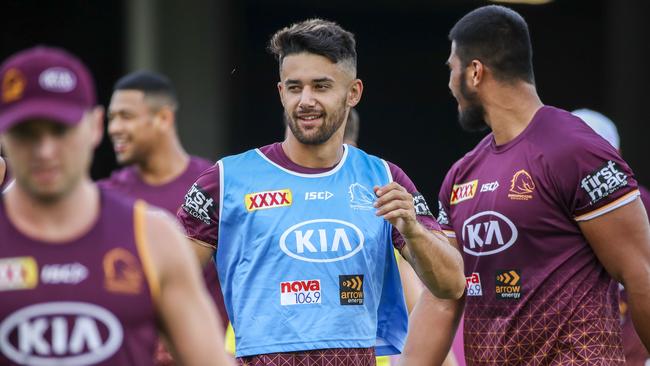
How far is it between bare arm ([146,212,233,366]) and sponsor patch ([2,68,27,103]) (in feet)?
1.84

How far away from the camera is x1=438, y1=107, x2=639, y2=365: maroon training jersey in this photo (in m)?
5.95

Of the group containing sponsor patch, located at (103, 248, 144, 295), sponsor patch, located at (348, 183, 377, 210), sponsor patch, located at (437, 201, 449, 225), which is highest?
sponsor patch, located at (103, 248, 144, 295)

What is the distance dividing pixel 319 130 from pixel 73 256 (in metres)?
2.07

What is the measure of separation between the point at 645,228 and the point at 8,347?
9.60ft

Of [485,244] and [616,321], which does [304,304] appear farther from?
[616,321]

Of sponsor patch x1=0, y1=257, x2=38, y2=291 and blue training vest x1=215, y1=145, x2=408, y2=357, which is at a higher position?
sponsor patch x1=0, y1=257, x2=38, y2=291

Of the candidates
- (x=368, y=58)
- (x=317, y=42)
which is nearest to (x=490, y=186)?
(x=317, y=42)

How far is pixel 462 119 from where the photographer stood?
6688mm

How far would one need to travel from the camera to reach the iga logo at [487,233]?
6176mm

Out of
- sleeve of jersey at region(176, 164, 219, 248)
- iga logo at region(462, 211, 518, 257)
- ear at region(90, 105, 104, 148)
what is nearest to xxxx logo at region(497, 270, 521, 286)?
iga logo at region(462, 211, 518, 257)

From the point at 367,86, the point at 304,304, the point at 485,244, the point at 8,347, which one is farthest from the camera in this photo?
the point at 367,86

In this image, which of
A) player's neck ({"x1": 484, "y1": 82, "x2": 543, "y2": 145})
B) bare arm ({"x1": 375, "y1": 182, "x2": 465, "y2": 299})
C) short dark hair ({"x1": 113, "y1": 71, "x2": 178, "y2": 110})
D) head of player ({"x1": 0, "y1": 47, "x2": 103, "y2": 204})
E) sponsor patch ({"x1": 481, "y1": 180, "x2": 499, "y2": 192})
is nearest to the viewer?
head of player ({"x1": 0, "y1": 47, "x2": 103, "y2": 204})

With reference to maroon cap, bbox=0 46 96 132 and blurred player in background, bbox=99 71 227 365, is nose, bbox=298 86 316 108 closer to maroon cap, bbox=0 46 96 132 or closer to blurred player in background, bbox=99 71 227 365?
maroon cap, bbox=0 46 96 132

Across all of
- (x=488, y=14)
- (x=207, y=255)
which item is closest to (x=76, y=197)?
(x=207, y=255)
